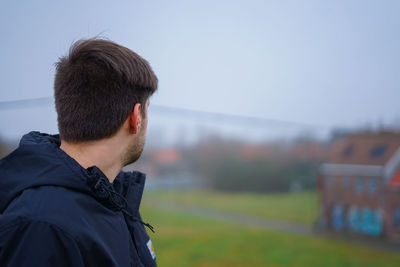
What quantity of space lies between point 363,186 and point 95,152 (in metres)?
2.20

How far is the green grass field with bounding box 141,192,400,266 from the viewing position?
2402 mm

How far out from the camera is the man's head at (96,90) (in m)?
0.76

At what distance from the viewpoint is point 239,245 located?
8.20 ft

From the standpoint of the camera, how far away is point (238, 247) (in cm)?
249

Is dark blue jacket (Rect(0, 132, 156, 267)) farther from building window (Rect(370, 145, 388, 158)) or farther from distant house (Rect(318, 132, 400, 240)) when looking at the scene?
building window (Rect(370, 145, 388, 158))

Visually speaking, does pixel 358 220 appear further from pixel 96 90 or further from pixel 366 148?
pixel 96 90

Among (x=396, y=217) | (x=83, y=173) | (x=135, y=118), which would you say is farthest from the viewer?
(x=396, y=217)

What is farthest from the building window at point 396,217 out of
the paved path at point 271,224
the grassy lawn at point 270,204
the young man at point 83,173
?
the young man at point 83,173

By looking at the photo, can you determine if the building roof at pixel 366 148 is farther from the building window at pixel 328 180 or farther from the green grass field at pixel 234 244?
the green grass field at pixel 234 244

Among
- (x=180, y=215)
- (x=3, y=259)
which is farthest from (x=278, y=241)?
(x=3, y=259)

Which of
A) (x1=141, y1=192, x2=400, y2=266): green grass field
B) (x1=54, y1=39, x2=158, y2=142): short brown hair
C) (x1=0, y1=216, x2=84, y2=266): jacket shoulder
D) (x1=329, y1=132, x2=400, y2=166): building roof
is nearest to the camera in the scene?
(x1=0, y1=216, x2=84, y2=266): jacket shoulder

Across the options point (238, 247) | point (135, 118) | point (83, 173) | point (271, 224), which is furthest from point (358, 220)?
point (83, 173)

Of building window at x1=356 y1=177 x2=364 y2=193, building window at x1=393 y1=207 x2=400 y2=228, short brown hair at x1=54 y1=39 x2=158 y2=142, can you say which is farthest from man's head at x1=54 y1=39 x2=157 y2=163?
building window at x1=393 y1=207 x2=400 y2=228

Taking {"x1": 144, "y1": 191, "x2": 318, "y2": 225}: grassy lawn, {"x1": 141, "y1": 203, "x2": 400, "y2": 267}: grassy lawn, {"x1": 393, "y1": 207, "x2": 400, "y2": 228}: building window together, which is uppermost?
{"x1": 144, "y1": 191, "x2": 318, "y2": 225}: grassy lawn
